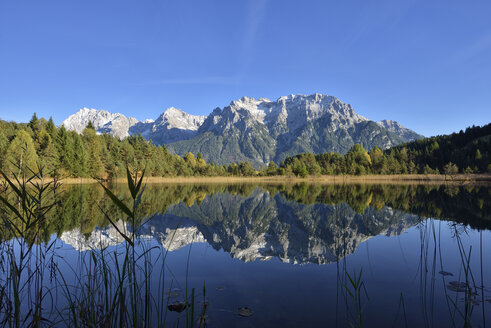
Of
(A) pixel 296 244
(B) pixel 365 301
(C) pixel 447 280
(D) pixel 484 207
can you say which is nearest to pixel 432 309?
(B) pixel 365 301

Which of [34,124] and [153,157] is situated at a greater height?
[34,124]

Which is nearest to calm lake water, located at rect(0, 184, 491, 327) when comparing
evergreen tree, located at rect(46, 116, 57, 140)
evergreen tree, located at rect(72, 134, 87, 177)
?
evergreen tree, located at rect(72, 134, 87, 177)

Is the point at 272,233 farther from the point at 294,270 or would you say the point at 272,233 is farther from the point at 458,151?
the point at 458,151

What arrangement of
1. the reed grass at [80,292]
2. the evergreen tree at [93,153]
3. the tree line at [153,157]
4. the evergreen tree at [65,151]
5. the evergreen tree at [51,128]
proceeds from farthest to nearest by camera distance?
the evergreen tree at [51,128] → the evergreen tree at [93,153] → the evergreen tree at [65,151] → the tree line at [153,157] → the reed grass at [80,292]

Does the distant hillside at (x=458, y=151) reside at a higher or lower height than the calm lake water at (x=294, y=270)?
higher

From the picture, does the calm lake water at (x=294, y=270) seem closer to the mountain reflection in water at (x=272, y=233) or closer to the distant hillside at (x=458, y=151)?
the mountain reflection in water at (x=272, y=233)

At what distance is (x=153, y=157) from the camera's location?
9200cm

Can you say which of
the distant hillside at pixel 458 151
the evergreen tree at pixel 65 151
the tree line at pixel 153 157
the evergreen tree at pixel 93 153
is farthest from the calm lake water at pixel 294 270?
the distant hillside at pixel 458 151

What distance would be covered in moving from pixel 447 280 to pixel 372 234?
19.3ft

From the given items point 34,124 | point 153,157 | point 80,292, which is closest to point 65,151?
point 34,124

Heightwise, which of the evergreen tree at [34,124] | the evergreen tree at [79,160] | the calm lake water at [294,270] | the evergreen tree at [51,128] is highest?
the evergreen tree at [34,124]

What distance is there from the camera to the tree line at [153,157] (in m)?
58.4

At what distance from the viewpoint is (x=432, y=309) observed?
567 centimetres

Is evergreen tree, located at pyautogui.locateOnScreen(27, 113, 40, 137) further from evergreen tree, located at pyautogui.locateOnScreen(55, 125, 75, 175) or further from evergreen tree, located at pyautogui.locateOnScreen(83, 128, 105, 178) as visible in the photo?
evergreen tree, located at pyautogui.locateOnScreen(55, 125, 75, 175)
